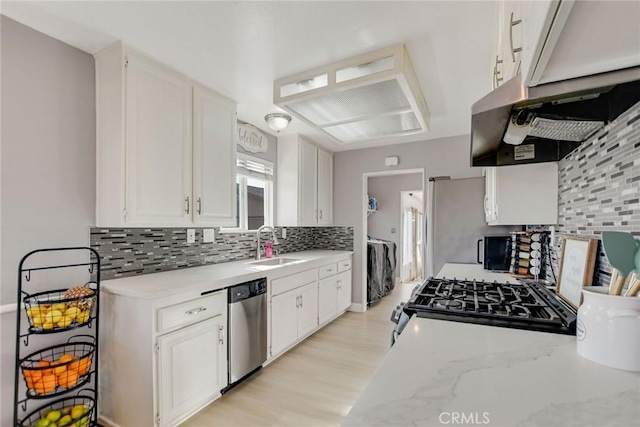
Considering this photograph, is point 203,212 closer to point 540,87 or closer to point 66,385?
point 66,385

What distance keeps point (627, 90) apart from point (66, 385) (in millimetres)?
2594

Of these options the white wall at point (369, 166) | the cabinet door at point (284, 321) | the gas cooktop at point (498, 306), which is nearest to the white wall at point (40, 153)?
the cabinet door at point (284, 321)

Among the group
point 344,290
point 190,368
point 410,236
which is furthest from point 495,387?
point 410,236

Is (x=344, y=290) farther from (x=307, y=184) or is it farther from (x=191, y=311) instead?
(x=191, y=311)

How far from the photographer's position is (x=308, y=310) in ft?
10.1

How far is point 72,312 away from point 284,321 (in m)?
1.60

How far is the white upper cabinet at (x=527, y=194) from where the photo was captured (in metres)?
1.72

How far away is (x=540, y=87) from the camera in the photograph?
0.80 metres

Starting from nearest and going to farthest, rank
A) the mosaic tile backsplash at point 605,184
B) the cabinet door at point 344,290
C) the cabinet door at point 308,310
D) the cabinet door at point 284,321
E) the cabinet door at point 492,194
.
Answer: the mosaic tile backsplash at point 605,184 < the cabinet door at point 492,194 < the cabinet door at point 284,321 < the cabinet door at point 308,310 < the cabinet door at point 344,290

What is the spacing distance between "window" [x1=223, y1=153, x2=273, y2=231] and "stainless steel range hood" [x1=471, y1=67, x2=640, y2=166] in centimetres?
226

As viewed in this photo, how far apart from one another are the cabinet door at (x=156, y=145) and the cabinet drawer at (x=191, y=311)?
22.2 inches

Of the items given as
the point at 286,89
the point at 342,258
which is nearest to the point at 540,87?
the point at 286,89

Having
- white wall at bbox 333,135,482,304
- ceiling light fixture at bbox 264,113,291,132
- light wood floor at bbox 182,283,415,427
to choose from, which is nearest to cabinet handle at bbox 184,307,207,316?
light wood floor at bbox 182,283,415,427

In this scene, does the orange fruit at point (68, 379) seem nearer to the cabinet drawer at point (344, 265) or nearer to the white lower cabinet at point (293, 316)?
the white lower cabinet at point (293, 316)
